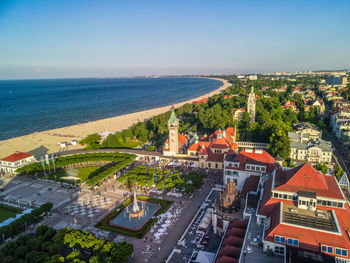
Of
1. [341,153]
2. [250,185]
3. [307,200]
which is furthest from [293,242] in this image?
[341,153]

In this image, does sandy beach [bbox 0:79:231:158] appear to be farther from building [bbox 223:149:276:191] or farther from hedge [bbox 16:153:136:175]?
building [bbox 223:149:276:191]

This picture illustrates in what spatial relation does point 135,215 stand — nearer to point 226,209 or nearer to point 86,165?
point 226,209

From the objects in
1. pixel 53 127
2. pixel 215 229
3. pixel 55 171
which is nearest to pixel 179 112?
pixel 53 127

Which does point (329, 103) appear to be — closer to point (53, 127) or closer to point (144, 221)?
point (144, 221)

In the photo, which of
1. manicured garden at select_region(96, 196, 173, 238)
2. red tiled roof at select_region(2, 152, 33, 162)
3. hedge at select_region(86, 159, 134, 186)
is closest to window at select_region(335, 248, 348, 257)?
manicured garden at select_region(96, 196, 173, 238)

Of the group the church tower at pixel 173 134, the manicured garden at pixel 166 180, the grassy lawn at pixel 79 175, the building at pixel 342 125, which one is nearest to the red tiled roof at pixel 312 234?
the manicured garden at pixel 166 180
